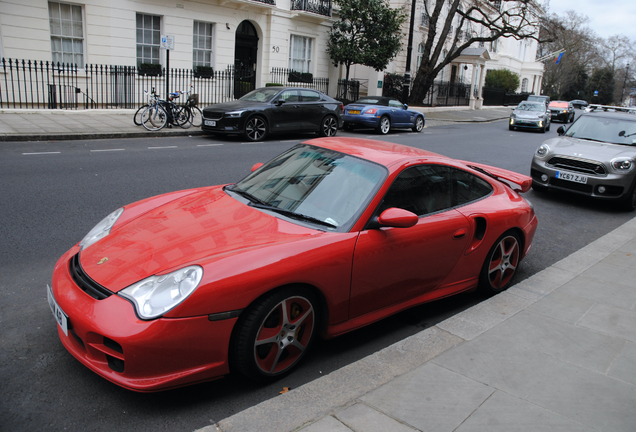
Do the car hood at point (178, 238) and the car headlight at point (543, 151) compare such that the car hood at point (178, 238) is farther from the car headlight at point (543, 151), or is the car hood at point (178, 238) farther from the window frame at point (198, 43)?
the window frame at point (198, 43)

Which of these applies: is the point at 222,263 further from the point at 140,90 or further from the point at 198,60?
the point at 198,60

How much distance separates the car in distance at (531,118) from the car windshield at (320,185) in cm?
2299

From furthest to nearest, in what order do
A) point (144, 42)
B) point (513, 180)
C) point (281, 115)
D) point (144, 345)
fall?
point (144, 42), point (281, 115), point (513, 180), point (144, 345)

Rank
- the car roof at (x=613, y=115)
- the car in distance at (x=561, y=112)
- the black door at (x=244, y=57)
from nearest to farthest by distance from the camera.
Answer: the car roof at (x=613, y=115), the black door at (x=244, y=57), the car in distance at (x=561, y=112)

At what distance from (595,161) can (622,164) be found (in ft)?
1.34

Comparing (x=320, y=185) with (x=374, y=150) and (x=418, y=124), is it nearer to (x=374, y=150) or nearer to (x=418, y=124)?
(x=374, y=150)

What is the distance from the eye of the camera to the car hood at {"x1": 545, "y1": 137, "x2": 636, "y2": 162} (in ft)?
28.3

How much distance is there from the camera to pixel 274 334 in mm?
3045

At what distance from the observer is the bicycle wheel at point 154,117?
14.5m

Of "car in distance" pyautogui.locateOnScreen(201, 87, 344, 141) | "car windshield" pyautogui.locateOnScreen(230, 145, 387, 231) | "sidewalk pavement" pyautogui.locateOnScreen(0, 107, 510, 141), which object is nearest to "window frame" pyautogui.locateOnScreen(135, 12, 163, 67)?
"sidewalk pavement" pyautogui.locateOnScreen(0, 107, 510, 141)

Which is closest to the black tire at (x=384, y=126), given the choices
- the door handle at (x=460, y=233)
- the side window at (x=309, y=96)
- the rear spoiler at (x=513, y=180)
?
the side window at (x=309, y=96)

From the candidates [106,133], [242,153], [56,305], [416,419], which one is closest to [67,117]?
[106,133]

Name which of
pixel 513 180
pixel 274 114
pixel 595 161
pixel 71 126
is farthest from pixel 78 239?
pixel 274 114

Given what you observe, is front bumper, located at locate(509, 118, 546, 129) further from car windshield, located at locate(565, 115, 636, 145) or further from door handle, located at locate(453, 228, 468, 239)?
door handle, located at locate(453, 228, 468, 239)
